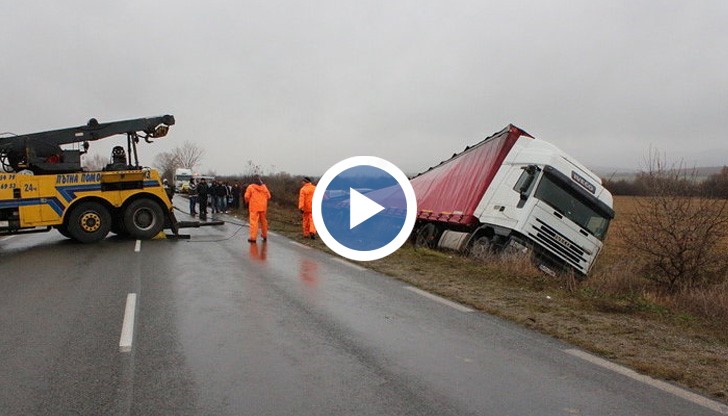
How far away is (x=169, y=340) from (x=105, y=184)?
10249 millimetres

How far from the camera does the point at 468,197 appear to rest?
14.9m

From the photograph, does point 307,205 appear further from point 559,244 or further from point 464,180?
point 559,244

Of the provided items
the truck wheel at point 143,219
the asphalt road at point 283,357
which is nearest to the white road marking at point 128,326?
the asphalt road at point 283,357

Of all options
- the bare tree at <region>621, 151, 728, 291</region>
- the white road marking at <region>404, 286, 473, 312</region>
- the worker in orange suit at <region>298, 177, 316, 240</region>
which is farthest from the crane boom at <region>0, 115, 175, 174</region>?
the bare tree at <region>621, 151, 728, 291</region>

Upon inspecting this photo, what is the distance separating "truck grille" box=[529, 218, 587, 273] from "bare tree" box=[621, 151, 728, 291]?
132 centimetres

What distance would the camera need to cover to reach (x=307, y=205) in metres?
15.5

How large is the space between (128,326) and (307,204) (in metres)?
9.57

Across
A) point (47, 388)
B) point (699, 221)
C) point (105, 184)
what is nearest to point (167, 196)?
point (105, 184)

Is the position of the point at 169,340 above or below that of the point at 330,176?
below

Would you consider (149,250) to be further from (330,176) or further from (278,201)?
(278,201)

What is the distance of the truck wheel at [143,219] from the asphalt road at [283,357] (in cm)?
610

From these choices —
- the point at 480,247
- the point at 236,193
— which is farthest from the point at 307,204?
the point at 236,193

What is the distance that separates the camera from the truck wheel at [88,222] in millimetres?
13969

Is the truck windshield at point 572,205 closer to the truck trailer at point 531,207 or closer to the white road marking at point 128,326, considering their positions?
the truck trailer at point 531,207
